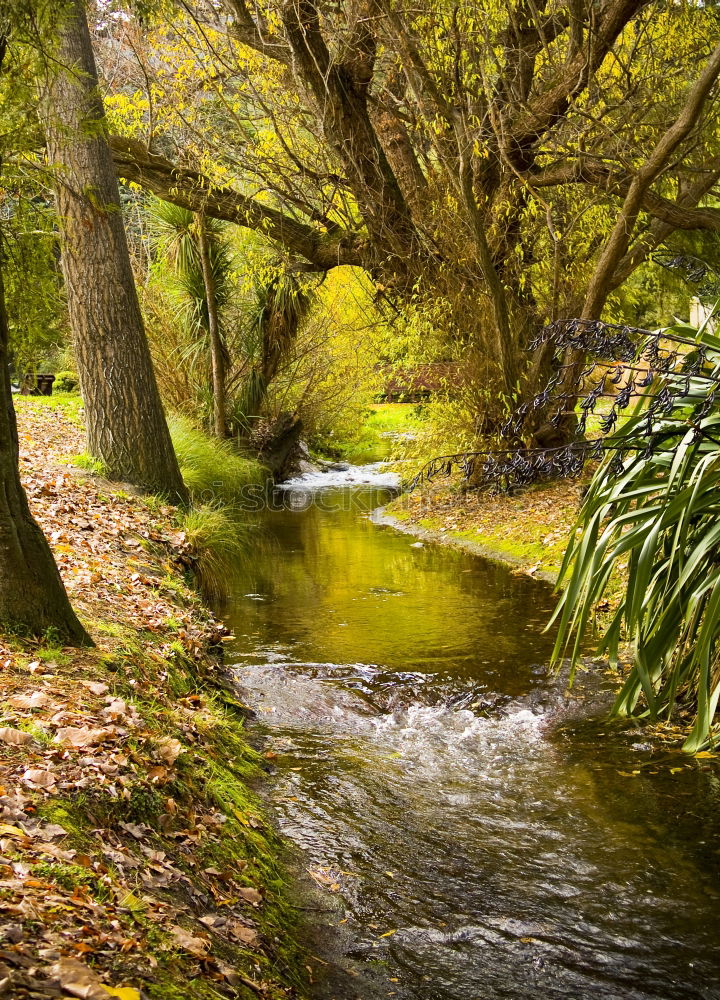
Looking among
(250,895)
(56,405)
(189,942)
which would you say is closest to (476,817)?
(250,895)

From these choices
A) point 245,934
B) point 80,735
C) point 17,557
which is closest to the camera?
point 245,934

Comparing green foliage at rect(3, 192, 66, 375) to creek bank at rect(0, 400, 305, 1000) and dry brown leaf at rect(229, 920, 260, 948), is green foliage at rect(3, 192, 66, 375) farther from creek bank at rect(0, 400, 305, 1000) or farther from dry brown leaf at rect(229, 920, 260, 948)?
dry brown leaf at rect(229, 920, 260, 948)

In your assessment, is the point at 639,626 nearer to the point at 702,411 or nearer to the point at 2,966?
the point at 702,411

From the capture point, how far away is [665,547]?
13.9 ft

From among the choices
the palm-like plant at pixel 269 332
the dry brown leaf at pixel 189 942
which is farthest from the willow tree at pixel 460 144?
the dry brown leaf at pixel 189 942

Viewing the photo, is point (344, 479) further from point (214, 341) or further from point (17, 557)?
point (17, 557)

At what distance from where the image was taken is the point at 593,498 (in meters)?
4.41

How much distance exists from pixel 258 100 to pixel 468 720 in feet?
27.0

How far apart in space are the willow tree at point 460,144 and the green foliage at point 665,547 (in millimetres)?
5872

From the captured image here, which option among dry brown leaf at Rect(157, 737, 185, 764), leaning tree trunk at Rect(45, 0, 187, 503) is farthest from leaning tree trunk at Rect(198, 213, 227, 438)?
dry brown leaf at Rect(157, 737, 185, 764)

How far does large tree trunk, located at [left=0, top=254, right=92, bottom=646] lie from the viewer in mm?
3711

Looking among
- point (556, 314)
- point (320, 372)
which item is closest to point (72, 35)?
point (556, 314)

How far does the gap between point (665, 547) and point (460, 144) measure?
22.2ft

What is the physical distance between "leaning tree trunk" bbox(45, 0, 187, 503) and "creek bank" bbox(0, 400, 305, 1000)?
3.78 metres
